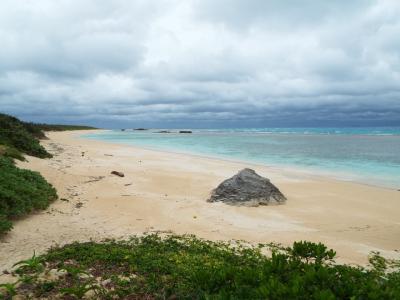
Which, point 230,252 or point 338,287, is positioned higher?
point 338,287

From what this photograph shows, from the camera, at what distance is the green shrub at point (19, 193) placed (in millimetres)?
9338

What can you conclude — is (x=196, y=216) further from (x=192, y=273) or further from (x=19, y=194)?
(x=192, y=273)

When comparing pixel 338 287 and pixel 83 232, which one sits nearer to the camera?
pixel 338 287

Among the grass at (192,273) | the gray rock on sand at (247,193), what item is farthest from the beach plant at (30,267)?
the gray rock on sand at (247,193)

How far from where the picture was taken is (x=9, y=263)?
6555 millimetres

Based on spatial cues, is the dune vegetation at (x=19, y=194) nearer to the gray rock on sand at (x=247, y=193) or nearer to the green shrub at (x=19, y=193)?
the green shrub at (x=19, y=193)

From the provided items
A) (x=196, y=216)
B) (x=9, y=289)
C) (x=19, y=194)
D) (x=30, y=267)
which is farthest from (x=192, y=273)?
(x=19, y=194)

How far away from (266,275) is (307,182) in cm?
1568

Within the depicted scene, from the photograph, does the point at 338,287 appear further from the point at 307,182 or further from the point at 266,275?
the point at 307,182

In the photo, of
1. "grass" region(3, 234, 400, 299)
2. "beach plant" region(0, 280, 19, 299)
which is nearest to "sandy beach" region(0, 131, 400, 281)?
"grass" region(3, 234, 400, 299)

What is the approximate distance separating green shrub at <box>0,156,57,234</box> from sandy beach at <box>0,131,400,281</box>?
0.31 metres

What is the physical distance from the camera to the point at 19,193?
411 inches

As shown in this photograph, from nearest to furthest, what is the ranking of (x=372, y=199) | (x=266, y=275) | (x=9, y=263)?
(x=266, y=275) → (x=9, y=263) → (x=372, y=199)

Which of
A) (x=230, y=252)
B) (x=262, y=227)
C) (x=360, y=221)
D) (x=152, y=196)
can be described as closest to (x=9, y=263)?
(x=230, y=252)
